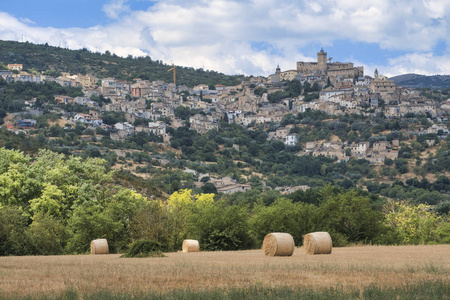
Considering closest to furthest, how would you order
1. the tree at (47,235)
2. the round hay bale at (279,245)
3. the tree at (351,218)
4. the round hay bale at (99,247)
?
the round hay bale at (279,245)
the round hay bale at (99,247)
the tree at (47,235)
the tree at (351,218)

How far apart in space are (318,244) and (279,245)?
1.65 metres

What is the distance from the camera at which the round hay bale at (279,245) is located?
22.8m

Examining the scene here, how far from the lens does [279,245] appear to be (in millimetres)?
22766

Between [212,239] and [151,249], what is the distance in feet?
25.7

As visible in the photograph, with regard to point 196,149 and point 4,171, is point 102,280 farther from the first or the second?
point 196,149

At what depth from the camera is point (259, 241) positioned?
32656 millimetres

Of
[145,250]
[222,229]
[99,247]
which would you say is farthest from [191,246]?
[145,250]

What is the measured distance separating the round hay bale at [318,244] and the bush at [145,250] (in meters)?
5.74

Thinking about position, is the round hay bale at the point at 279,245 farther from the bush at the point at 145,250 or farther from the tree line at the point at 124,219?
the tree line at the point at 124,219

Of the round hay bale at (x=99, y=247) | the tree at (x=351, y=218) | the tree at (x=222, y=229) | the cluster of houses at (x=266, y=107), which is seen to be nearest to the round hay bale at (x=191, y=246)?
the tree at (x=222, y=229)

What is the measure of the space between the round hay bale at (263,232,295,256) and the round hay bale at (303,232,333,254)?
2.78 ft

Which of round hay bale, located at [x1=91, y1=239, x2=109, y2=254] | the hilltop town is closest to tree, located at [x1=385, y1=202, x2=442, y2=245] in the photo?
round hay bale, located at [x1=91, y1=239, x2=109, y2=254]

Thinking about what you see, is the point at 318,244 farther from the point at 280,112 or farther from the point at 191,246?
the point at 280,112

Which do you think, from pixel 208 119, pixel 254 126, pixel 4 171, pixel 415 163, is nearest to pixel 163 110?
pixel 208 119
